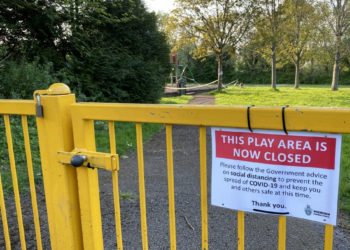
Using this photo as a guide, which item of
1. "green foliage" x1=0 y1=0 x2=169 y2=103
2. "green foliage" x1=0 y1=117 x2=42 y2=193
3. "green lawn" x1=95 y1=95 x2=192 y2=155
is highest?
"green foliage" x1=0 y1=0 x2=169 y2=103

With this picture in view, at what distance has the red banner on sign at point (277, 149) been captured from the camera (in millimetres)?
1304

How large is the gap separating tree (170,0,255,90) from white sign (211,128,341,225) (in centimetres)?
2455

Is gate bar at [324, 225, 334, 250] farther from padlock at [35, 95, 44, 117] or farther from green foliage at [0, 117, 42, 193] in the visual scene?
green foliage at [0, 117, 42, 193]

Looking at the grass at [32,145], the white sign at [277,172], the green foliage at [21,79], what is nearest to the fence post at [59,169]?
the white sign at [277,172]

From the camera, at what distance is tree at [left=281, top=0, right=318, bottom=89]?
25.2 meters

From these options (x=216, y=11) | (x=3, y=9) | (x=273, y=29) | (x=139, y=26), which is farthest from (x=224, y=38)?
(x=3, y=9)

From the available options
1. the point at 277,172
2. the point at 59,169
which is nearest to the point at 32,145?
the point at 59,169

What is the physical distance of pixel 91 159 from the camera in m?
1.74

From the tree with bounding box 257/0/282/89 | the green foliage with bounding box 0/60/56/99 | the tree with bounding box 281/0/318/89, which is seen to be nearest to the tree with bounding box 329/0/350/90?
the tree with bounding box 281/0/318/89

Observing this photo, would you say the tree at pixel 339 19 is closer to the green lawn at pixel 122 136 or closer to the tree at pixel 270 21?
the tree at pixel 270 21

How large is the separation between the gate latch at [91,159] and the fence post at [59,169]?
0.20 feet

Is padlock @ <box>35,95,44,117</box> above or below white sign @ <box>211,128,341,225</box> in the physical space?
above

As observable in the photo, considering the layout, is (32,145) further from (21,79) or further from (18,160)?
(21,79)

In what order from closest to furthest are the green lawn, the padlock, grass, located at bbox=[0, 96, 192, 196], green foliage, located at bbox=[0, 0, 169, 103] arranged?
the padlock, grass, located at bbox=[0, 96, 192, 196], the green lawn, green foliage, located at bbox=[0, 0, 169, 103]
